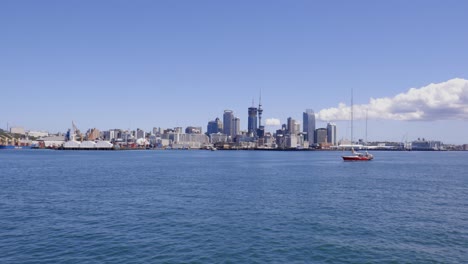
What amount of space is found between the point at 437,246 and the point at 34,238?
29.4 metres

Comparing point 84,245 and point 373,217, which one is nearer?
point 84,245

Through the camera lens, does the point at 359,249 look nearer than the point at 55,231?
Yes

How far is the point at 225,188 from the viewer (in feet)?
191

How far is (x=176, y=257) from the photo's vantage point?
77.9 ft

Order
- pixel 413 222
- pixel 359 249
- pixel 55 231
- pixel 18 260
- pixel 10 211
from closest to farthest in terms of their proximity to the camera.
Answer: pixel 18 260
pixel 359 249
pixel 55 231
pixel 413 222
pixel 10 211

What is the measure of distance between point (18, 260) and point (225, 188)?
37.3 metres

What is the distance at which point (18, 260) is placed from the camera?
23.0 m

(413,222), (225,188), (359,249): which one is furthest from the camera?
(225,188)

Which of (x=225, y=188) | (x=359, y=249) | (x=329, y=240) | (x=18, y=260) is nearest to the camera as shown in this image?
(x=18, y=260)

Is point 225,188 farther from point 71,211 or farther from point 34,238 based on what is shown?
point 34,238

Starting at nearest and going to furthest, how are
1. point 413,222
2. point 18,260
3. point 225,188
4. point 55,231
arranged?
point 18,260
point 55,231
point 413,222
point 225,188

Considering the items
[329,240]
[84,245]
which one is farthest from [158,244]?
[329,240]

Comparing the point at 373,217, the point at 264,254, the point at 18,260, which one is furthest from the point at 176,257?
the point at 373,217

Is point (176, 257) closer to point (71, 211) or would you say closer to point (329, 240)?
point (329, 240)
